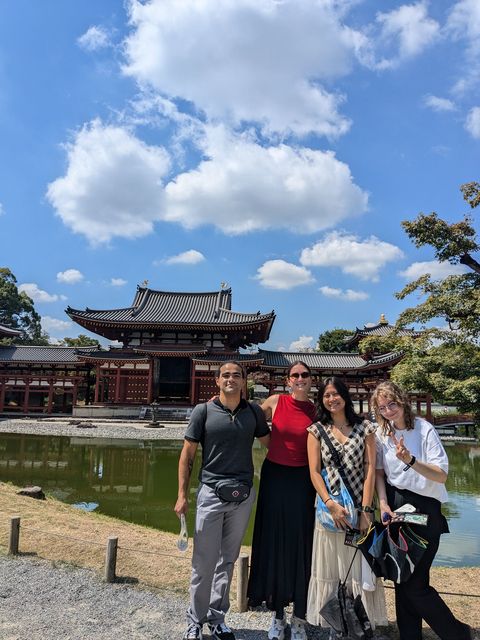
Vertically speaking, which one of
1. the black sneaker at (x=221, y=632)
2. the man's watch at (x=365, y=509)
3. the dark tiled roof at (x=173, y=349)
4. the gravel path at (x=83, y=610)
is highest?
the dark tiled roof at (x=173, y=349)

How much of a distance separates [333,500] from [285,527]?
46 cm

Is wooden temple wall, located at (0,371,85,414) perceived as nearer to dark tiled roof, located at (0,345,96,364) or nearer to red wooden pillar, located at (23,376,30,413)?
red wooden pillar, located at (23,376,30,413)

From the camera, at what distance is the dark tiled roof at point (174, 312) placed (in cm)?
2528

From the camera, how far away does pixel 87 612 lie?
3.33 metres

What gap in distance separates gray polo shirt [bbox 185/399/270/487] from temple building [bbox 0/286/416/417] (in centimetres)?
2028

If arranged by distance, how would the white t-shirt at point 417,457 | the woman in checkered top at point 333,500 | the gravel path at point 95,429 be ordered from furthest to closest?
the gravel path at point 95,429
the woman in checkered top at point 333,500
the white t-shirt at point 417,457

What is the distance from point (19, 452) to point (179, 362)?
13.6 metres

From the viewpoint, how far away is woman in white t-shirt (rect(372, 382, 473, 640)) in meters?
2.68

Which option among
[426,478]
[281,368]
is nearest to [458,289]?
[426,478]

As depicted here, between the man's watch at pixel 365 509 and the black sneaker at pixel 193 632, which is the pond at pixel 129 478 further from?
the man's watch at pixel 365 509

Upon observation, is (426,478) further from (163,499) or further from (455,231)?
(163,499)

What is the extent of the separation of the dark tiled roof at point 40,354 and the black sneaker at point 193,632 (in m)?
23.1

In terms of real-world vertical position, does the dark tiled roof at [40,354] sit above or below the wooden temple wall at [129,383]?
above

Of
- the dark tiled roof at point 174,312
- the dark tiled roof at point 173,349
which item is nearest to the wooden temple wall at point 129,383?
the dark tiled roof at point 173,349
